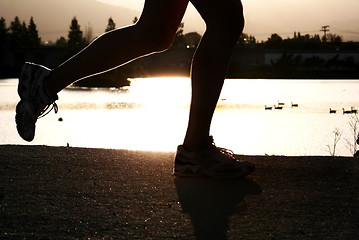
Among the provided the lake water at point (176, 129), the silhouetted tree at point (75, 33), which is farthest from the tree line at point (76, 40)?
the lake water at point (176, 129)

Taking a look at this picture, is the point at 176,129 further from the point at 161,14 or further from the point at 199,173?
the point at 161,14

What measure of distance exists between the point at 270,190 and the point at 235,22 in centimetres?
92

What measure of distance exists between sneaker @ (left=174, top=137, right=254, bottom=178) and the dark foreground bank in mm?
54

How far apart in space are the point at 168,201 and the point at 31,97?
108 cm

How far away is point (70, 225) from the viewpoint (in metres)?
2.42

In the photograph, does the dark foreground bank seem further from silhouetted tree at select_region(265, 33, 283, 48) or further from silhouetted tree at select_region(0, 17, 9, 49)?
silhouetted tree at select_region(265, 33, 283, 48)

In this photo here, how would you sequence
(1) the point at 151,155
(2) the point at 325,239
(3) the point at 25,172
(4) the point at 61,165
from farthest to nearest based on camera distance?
(1) the point at 151,155
(4) the point at 61,165
(3) the point at 25,172
(2) the point at 325,239

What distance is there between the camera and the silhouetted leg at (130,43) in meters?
3.11

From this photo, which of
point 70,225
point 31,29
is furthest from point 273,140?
point 31,29

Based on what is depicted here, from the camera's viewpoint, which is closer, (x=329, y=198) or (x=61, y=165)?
(x=329, y=198)

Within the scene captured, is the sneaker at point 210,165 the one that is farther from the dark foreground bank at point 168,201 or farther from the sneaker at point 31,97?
the sneaker at point 31,97

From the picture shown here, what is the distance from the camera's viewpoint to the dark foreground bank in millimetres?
2336

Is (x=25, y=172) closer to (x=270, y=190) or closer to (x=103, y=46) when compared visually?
(x=103, y=46)

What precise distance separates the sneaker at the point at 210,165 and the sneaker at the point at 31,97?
832 millimetres
